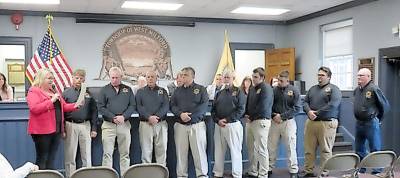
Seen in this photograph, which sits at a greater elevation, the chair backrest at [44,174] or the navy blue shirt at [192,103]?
the navy blue shirt at [192,103]

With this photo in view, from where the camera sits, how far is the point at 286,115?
6129 millimetres

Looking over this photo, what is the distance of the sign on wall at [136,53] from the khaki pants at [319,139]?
14.1 feet

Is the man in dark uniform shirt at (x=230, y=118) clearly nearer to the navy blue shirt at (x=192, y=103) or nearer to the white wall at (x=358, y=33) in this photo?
the navy blue shirt at (x=192, y=103)

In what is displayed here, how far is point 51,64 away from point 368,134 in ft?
16.7

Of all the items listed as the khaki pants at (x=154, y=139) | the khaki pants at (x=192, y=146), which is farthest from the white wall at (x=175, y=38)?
the khaki pants at (x=192, y=146)

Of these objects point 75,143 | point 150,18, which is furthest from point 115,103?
point 150,18

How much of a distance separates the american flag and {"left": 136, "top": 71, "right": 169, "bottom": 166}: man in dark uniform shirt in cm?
260

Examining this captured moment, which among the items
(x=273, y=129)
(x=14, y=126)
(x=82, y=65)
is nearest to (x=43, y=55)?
(x=82, y=65)

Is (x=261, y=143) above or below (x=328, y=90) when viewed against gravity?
below

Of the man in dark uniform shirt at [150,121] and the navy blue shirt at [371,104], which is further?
the navy blue shirt at [371,104]

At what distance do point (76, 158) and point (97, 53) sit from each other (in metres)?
4.23

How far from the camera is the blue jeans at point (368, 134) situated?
5.86 meters

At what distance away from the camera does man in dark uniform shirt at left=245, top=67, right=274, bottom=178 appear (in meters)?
5.77

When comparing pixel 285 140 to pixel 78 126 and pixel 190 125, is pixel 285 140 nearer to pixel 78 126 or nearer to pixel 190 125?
pixel 190 125
